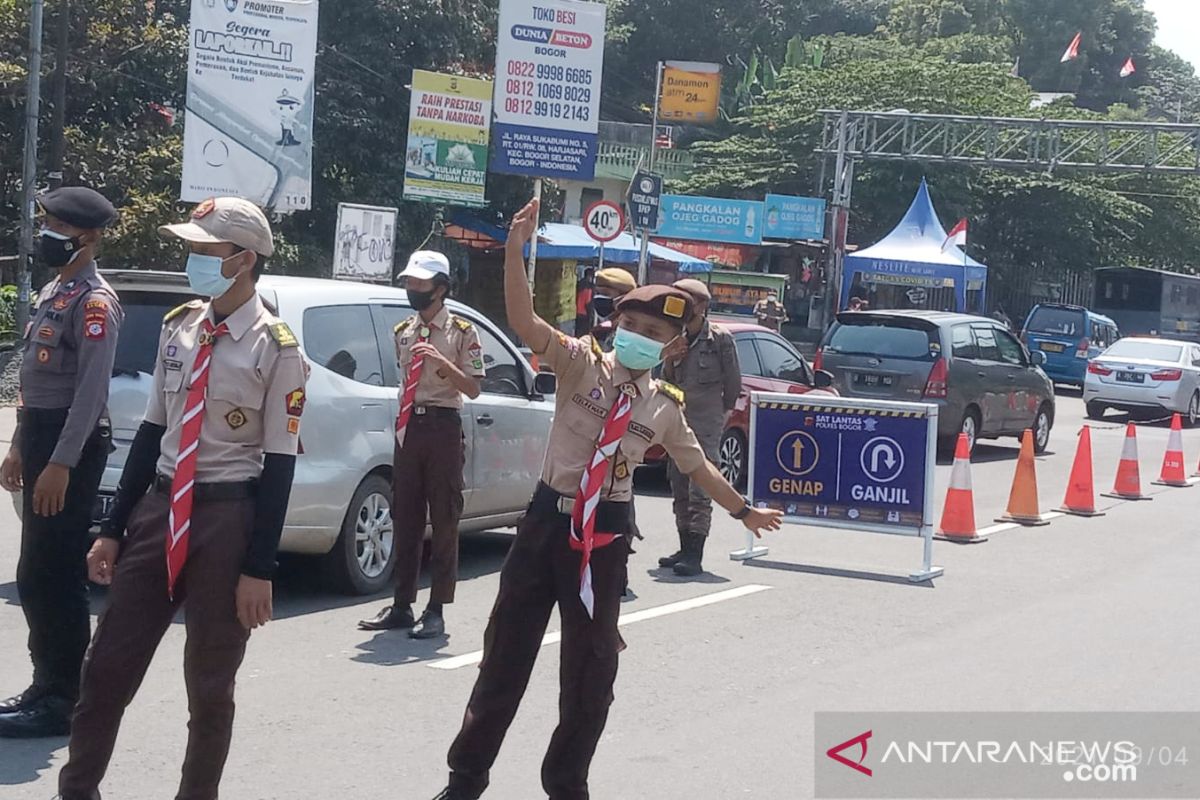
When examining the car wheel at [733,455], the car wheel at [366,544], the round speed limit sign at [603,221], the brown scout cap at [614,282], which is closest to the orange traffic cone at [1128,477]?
the car wheel at [733,455]

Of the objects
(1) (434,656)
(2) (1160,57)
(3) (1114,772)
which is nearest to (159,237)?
(1) (434,656)

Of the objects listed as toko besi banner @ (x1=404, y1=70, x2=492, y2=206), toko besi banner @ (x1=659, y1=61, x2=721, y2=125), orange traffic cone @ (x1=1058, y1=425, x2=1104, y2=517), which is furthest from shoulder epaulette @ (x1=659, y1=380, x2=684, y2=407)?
toko besi banner @ (x1=659, y1=61, x2=721, y2=125)

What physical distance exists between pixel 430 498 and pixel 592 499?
3146 millimetres

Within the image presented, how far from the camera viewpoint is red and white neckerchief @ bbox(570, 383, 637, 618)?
481 cm

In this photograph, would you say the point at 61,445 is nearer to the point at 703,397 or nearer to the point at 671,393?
the point at 671,393

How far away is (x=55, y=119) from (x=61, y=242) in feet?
53.4

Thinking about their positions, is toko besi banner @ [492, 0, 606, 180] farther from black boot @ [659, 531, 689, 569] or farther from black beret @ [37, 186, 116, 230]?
black beret @ [37, 186, 116, 230]

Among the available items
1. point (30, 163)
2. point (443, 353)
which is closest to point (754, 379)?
point (443, 353)

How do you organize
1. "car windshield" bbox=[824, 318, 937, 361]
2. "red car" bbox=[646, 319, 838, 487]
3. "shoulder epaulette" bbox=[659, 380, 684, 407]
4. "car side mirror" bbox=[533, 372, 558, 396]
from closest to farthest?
"shoulder epaulette" bbox=[659, 380, 684, 407] → "car side mirror" bbox=[533, 372, 558, 396] → "red car" bbox=[646, 319, 838, 487] → "car windshield" bbox=[824, 318, 937, 361]

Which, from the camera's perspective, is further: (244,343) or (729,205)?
(729,205)

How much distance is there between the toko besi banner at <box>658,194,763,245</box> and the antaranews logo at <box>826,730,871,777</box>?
1424 inches

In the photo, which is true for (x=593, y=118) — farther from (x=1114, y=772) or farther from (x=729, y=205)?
(x=729, y=205)

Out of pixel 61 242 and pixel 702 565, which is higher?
pixel 61 242

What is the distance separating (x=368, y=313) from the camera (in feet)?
29.1
